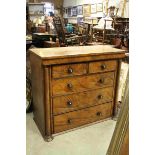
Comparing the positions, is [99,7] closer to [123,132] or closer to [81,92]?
[81,92]

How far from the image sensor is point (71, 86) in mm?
1881

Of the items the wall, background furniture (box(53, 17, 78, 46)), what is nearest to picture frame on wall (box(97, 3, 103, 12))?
the wall

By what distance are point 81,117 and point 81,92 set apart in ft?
0.91

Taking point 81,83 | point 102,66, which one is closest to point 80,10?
point 102,66

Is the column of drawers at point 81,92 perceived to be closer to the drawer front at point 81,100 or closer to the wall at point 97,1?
the drawer front at point 81,100

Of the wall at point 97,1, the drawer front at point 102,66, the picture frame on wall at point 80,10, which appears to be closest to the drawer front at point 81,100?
the drawer front at point 102,66

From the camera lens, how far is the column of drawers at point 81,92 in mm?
1821

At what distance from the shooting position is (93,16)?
32.1 feet

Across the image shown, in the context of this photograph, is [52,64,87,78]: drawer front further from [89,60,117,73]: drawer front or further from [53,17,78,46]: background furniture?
[53,17,78,46]: background furniture

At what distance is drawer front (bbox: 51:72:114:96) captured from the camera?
1.82 m

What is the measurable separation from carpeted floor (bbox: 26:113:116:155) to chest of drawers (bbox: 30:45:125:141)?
7cm

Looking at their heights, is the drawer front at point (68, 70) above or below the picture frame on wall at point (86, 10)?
below
